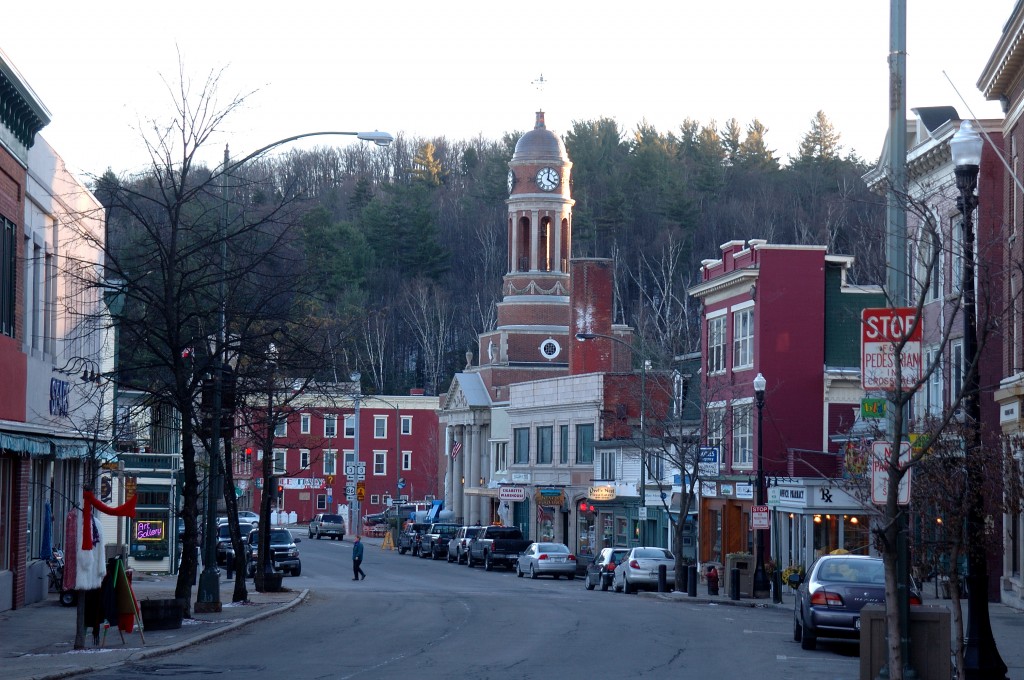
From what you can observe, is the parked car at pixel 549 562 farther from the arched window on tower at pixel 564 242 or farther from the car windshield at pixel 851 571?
the arched window on tower at pixel 564 242

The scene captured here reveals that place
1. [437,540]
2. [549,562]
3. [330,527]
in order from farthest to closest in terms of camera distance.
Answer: [330,527] → [437,540] → [549,562]

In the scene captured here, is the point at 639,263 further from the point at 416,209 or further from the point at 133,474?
the point at 133,474

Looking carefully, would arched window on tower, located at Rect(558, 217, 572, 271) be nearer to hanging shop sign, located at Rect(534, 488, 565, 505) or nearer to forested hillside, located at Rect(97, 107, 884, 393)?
forested hillside, located at Rect(97, 107, 884, 393)

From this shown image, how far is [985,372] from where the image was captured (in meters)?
33.0

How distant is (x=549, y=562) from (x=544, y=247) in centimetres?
3286

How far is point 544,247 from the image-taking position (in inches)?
3209

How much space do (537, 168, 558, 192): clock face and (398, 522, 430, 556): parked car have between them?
21.1 m

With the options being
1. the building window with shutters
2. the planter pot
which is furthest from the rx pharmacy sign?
the building window with shutters

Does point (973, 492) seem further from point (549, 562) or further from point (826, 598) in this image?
point (549, 562)

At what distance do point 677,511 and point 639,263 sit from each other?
170 ft

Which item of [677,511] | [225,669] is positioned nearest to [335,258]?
[677,511]

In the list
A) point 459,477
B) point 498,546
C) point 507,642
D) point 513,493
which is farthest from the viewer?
point 459,477

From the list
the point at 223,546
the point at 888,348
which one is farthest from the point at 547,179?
the point at 888,348

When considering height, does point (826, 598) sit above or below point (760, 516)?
below
